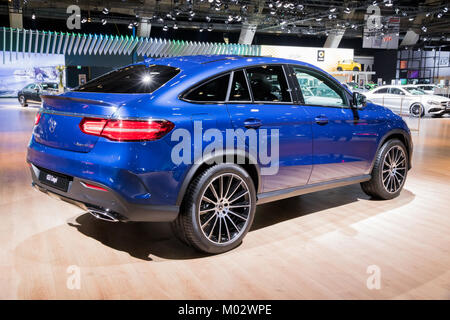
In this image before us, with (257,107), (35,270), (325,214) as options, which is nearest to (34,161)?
(35,270)

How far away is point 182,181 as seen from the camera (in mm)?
2920

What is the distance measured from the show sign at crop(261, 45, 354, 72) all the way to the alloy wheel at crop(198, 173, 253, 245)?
67.7ft

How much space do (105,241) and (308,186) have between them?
1801 millimetres

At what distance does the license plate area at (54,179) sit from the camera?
9.80ft

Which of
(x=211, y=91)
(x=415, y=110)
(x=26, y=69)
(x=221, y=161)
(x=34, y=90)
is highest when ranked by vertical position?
(x=26, y=69)

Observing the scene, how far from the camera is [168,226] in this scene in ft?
12.6

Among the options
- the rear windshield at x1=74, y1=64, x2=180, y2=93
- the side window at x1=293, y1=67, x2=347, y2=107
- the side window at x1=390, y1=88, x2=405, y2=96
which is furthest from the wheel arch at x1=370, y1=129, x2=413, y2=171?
the side window at x1=390, y1=88, x2=405, y2=96

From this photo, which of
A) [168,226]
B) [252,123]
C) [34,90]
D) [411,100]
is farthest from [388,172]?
[34,90]

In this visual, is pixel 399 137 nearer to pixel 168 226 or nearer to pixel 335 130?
pixel 335 130

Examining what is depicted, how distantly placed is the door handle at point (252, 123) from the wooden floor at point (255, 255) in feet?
3.10

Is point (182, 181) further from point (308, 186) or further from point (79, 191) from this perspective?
point (308, 186)

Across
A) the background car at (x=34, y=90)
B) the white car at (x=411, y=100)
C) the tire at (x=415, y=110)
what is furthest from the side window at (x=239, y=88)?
the background car at (x=34, y=90)

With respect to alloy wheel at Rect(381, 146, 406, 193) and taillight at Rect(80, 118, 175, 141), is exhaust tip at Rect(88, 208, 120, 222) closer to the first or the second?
taillight at Rect(80, 118, 175, 141)

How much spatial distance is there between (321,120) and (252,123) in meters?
0.83
